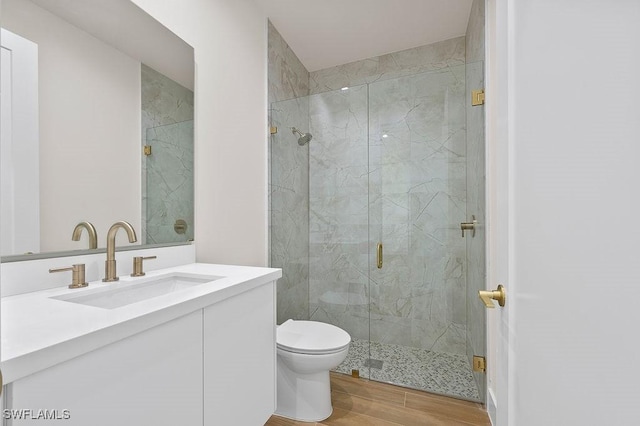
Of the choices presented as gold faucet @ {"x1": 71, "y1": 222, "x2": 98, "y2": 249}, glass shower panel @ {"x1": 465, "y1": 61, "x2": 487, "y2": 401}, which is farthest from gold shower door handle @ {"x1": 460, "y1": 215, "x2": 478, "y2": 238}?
gold faucet @ {"x1": 71, "y1": 222, "x2": 98, "y2": 249}

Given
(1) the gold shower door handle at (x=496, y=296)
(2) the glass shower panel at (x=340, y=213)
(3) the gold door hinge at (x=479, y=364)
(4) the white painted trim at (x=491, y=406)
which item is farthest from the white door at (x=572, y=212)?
(2) the glass shower panel at (x=340, y=213)

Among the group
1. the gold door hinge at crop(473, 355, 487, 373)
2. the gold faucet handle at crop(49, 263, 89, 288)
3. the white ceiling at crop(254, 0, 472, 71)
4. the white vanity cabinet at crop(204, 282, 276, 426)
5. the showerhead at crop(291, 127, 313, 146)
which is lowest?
the gold door hinge at crop(473, 355, 487, 373)

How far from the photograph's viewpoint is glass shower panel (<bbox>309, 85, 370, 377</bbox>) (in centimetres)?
230

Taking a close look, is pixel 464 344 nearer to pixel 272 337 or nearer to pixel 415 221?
pixel 415 221

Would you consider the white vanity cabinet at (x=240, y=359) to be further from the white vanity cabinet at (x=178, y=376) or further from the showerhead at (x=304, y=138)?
the showerhead at (x=304, y=138)

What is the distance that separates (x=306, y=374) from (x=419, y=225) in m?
1.25

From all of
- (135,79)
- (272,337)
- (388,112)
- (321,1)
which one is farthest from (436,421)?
(321,1)

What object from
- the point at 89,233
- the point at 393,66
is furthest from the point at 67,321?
the point at 393,66

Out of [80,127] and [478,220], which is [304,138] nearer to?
[478,220]

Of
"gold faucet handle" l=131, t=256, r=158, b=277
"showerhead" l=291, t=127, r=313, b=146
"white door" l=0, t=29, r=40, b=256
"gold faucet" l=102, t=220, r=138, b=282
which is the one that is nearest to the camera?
"white door" l=0, t=29, r=40, b=256

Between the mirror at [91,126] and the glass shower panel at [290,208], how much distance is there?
0.86 meters

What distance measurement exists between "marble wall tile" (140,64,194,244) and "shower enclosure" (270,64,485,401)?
84cm

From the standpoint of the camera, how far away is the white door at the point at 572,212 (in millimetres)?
273

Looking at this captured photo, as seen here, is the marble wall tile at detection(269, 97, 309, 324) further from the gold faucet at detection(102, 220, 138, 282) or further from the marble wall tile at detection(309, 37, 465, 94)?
the gold faucet at detection(102, 220, 138, 282)
